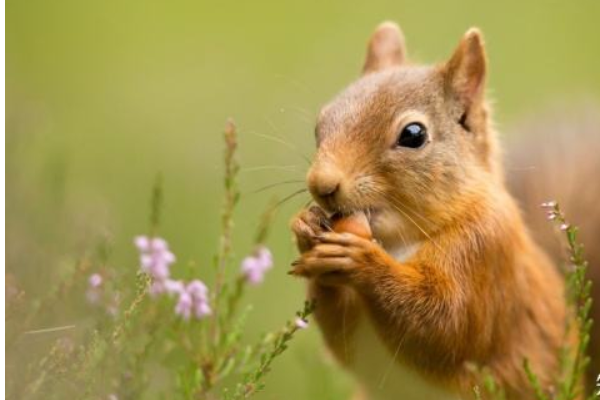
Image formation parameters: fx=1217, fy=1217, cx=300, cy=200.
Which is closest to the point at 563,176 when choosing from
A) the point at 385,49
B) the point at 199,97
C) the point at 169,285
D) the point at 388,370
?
the point at 385,49

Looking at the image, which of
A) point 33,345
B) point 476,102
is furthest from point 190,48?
point 33,345

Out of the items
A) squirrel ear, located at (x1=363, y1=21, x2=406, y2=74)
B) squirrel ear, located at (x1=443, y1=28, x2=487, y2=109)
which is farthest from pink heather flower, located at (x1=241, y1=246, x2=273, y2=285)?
squirrel ear, located at (x1=363, y1=21, x2=406, y2=74)

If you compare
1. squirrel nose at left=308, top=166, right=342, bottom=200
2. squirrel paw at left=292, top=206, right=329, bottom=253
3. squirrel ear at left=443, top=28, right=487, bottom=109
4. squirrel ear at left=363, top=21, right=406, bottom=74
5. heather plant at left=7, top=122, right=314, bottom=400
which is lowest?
heather plant at left=7, top=122, right=314, bottom=400

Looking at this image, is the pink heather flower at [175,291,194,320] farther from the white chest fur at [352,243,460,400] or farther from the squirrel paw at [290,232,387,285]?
the white chest fur at [352,243,460,400]

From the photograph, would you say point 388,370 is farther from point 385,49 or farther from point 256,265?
point 385,49

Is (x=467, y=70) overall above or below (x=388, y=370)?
→ above

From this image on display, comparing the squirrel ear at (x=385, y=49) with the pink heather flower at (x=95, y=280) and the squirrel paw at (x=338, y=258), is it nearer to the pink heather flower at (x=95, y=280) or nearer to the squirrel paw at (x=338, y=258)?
A: the squirrel paw at (x=338, y=258)

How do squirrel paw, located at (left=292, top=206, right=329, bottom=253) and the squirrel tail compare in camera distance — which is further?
the squirrel tail
